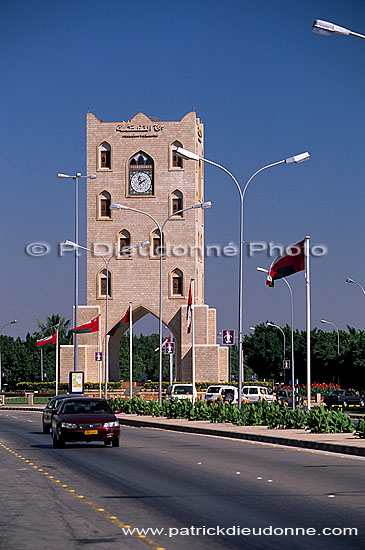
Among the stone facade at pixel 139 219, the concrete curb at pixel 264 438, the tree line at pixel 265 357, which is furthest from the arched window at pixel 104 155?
the concrete curb at pixel 264 438

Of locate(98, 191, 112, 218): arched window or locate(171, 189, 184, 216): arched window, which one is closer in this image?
locate(171, 189, 184, 216): arched window

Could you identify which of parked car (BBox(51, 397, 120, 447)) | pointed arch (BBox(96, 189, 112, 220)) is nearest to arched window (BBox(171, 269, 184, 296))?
pointed arch (BBox(96, 189, 112, 220))

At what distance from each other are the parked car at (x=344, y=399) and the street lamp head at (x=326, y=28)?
4724cm

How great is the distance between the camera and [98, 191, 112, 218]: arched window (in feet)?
295

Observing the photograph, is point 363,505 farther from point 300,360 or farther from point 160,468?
point 300,360

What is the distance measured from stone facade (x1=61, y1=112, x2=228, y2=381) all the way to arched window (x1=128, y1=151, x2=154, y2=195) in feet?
0.30

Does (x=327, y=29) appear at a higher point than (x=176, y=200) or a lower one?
lower

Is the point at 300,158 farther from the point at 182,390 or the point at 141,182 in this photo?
the point at 141,182

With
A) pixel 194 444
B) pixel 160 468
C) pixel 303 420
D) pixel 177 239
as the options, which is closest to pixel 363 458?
pixel 160 468

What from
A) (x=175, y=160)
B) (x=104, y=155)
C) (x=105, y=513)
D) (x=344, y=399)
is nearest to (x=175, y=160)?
(x=175, y=160)

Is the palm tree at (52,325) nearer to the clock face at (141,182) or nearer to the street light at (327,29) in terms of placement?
the clock face at (141,182)

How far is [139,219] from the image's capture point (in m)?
89.8

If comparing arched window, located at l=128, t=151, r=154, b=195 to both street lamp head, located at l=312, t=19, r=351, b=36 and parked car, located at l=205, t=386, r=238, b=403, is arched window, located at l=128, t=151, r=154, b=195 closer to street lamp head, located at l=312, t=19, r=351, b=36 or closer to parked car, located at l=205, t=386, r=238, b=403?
parked car, located at l=205, t=386, r=238, b=403

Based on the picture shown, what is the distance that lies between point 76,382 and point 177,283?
3527cm
